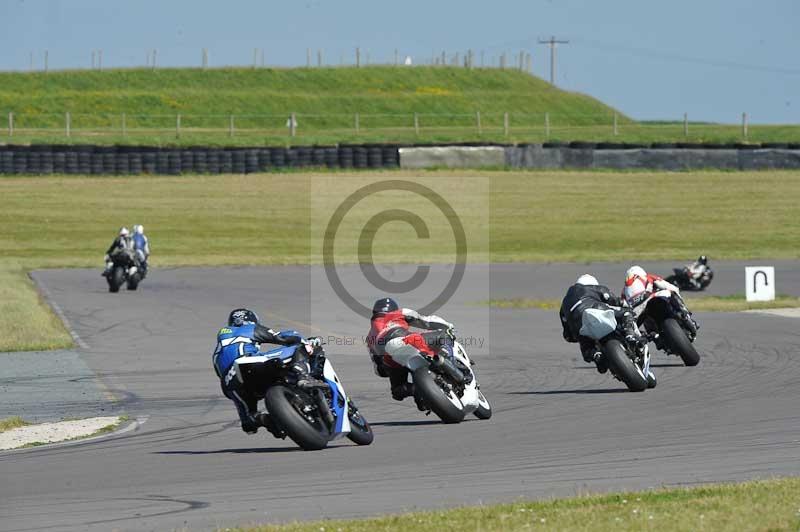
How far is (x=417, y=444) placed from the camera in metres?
12.6

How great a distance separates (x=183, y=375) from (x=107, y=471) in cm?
743

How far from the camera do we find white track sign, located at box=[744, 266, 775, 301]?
28719mm

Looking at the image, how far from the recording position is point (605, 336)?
16047 millimetres

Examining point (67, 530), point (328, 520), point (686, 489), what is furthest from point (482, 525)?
point (67, 530)

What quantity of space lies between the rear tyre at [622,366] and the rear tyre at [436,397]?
2783 millimetres

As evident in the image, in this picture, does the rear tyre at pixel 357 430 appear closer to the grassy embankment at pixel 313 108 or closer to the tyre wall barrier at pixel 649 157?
the tyre wall barrier at pixel 649 157

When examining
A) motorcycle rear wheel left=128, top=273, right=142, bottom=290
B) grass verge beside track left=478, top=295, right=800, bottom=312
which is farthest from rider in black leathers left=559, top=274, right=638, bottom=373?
motorcycle rear wheel left=128, top=273, right=142, bottom=290

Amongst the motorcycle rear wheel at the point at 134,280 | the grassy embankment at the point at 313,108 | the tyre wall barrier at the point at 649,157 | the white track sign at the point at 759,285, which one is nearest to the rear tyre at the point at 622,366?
the white track sign at the point at 759,285

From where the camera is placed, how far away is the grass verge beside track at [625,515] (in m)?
8.62

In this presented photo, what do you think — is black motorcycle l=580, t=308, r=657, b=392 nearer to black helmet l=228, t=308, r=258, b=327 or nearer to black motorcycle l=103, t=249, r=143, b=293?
black helmet l=228, t=308, r=258, b=327

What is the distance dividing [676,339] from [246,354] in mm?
7657

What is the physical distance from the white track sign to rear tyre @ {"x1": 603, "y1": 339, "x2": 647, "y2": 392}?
525 inches

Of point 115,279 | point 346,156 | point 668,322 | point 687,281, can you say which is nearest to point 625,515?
point 668,322

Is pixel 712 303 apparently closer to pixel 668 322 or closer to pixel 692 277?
pixel 692 277
